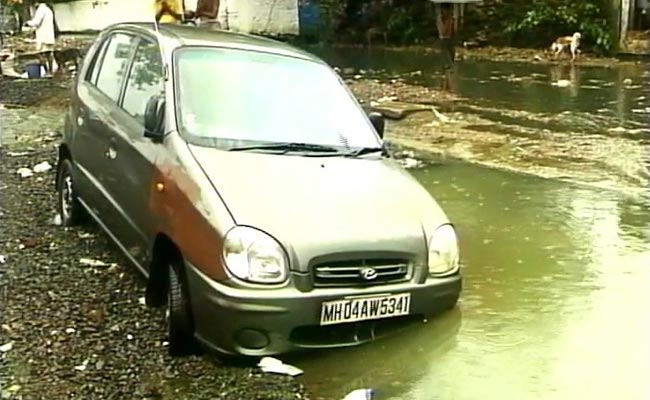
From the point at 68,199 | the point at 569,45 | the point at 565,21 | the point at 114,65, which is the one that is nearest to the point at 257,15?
the point at 565,21

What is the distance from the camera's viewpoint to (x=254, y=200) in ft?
15.4

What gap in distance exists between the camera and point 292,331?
4535 millimetres

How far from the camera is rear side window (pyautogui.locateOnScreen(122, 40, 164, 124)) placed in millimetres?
5742

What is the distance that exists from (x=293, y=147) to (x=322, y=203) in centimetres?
71

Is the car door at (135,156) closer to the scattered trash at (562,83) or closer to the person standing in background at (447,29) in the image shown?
the scattered trash at (562,83)

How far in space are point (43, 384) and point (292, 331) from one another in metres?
1.27

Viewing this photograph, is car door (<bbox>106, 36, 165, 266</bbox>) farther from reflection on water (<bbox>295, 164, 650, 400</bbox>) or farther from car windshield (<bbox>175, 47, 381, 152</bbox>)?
reflection on water (<bbox>295, 164, 650, 400</bbox>)

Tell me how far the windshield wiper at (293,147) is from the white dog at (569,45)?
56.8 ft

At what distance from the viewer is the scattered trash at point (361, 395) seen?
4430 mm

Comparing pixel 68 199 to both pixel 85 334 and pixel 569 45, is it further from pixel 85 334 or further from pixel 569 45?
pixel 569 45

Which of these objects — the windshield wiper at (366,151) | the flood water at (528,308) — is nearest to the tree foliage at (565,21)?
the flood water at (528,308)

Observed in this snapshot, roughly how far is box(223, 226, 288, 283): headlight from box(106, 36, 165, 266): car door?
0.85 m

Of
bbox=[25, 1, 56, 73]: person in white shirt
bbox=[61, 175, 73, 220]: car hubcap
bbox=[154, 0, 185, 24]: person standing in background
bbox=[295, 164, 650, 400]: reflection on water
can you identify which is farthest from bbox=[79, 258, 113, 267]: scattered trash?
bbox=[25, 1, 56, 73]: person in white shirt

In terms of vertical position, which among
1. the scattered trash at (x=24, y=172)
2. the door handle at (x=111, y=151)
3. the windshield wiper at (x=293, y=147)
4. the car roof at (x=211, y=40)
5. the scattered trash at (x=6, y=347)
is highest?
the car roof at (x=211, y=40)
